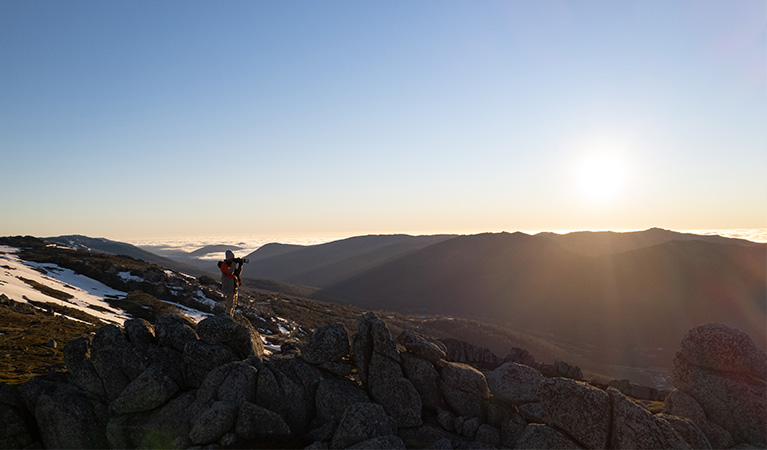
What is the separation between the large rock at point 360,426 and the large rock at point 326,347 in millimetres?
5499

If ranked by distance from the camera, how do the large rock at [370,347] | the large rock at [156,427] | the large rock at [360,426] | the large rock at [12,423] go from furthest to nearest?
the large rock at [370,347], the large rock at [12,423], the large rock at [156,427], the large rock at [360,426]

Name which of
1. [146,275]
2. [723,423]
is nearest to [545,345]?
[146,275]

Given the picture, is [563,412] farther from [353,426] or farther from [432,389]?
[353,426]

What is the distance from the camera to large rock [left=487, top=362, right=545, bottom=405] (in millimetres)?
24844

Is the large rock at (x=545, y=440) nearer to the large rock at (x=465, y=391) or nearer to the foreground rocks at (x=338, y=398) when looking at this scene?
the foreground rocks at (x=338, y=398)

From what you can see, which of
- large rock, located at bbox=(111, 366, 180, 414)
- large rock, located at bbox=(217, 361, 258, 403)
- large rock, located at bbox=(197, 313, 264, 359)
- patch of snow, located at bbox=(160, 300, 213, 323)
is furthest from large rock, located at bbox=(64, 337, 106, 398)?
patch of snow, located at bbox=(160, 300, 213, 323)

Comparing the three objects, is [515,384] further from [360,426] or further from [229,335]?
[229,335]

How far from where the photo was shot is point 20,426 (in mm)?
22859

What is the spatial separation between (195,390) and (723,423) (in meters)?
30.8

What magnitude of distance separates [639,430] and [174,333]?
2636 cm

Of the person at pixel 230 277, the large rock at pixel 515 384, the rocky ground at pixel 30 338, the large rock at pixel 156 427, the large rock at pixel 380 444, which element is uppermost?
the person at pixel 230 277

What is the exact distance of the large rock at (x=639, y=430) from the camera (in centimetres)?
1773

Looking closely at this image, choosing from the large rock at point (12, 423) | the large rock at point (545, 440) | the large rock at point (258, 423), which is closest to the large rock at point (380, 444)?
the large rock at point (258, 423)

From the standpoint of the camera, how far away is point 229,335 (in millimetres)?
26844
